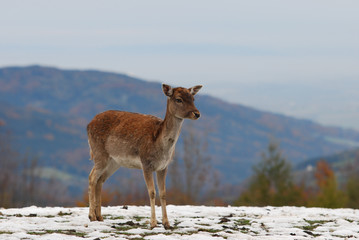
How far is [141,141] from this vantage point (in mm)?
12727

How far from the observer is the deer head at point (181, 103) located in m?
11.9

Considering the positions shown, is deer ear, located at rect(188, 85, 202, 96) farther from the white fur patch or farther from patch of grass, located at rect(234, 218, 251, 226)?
patch of grass, located at rect(234, 218, 251, 226)

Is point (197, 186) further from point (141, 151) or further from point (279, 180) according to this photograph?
point (141, 151)

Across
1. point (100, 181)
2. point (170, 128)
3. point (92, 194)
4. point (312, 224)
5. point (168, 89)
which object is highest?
point (168, 89)

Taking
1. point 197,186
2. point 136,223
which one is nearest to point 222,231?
point 136,223

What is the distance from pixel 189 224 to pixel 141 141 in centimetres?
263

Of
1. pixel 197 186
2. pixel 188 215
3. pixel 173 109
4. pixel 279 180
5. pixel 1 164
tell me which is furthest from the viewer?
pixel 1 164

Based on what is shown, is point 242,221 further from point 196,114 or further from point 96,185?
point 196,114

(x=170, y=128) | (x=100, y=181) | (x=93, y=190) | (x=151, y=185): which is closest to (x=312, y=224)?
(x=151, y=185)

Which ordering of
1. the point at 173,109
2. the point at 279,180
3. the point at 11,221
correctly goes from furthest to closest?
the point at 279,180, the point at 11,221, the point at 173,109

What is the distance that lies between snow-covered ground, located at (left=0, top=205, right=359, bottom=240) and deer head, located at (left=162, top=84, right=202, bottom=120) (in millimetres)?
2739

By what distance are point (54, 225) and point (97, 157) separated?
2.05m

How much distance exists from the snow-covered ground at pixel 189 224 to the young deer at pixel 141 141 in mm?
888

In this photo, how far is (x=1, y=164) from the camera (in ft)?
476
